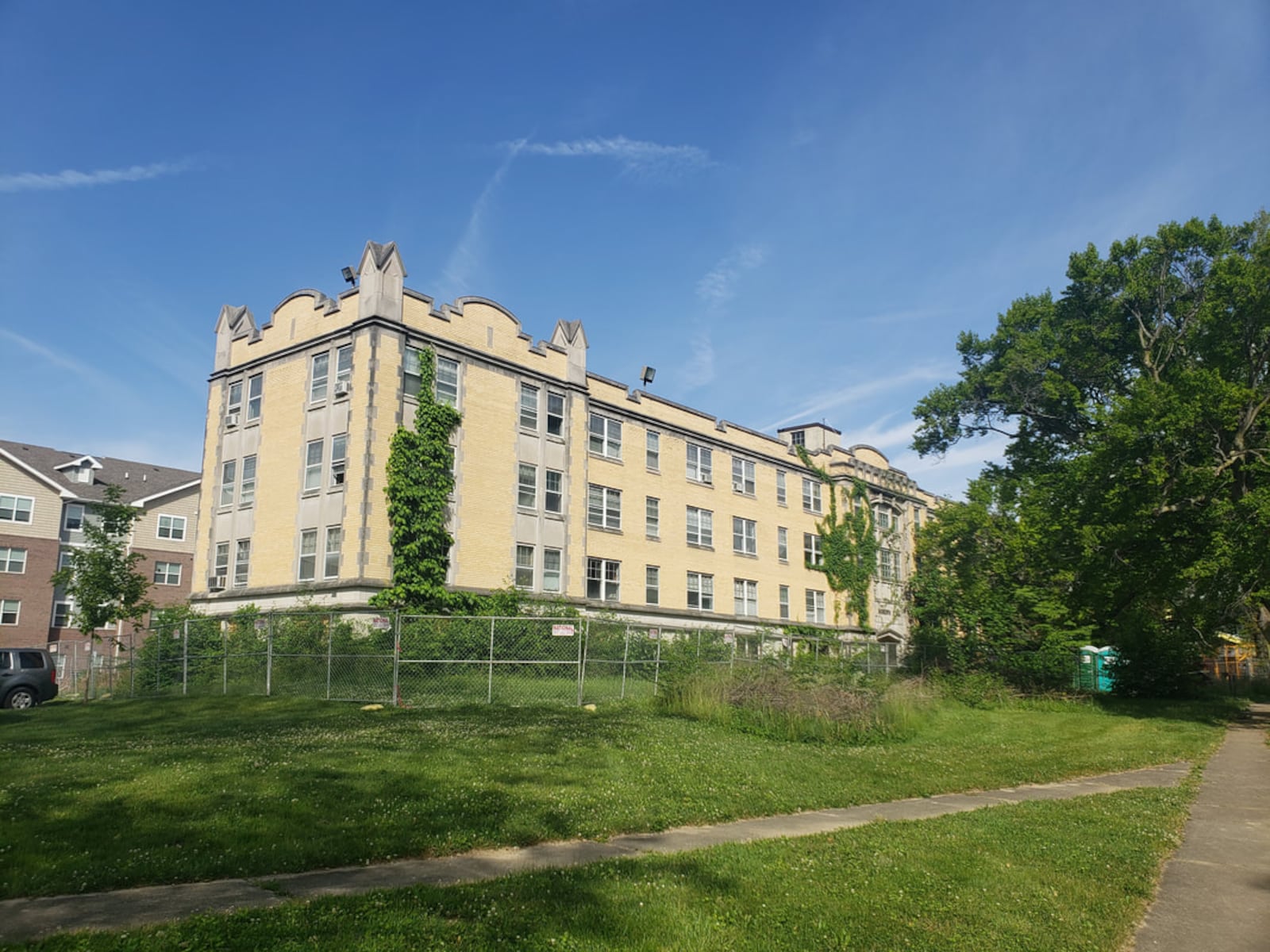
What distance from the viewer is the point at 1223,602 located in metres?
29.8

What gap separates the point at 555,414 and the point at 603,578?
7.19 metres

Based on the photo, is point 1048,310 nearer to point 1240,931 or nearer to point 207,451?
point 207,451

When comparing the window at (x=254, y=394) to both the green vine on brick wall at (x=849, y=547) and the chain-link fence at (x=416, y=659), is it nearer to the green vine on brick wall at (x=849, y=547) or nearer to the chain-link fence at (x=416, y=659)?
the chain-link fence at (x=416, y=659)

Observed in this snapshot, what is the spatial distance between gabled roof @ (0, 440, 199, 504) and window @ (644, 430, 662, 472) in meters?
31.4

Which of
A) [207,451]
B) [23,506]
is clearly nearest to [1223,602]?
[207,451]

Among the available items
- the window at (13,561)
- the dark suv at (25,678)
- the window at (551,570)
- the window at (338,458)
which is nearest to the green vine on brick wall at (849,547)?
the window at (551,570)

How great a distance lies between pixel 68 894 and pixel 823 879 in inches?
226

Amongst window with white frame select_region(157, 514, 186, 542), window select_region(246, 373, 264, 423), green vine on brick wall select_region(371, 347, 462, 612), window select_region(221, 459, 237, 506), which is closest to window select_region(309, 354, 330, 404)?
window select_region(246, 373, 264, 423)

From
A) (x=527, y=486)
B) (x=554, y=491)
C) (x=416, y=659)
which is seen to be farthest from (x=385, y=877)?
(x=554, y=491)

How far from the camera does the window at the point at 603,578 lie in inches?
1489

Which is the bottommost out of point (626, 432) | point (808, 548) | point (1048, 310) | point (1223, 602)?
point (1223, 602)

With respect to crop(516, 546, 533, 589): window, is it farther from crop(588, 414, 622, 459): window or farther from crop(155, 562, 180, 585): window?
crop(155, 562, 180, 585): window

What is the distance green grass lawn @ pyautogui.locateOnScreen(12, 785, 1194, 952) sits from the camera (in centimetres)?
576

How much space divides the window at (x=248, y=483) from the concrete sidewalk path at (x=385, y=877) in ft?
94.1
